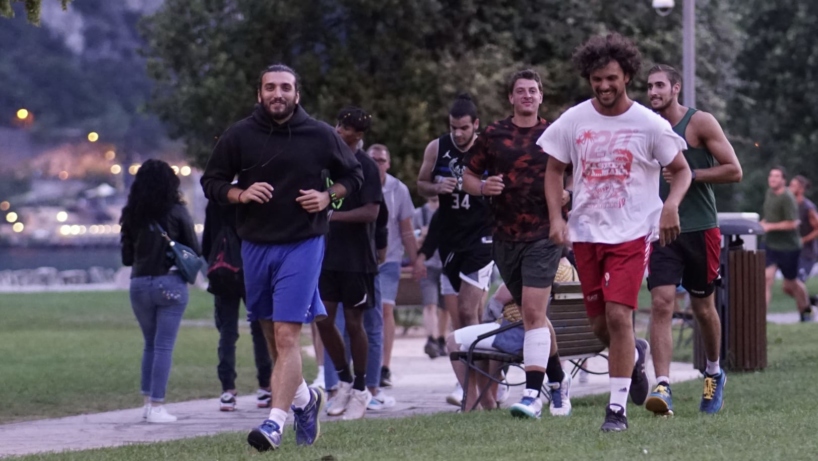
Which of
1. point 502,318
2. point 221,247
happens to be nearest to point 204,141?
point 221,247

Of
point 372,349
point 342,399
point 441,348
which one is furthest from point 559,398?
point 441,348

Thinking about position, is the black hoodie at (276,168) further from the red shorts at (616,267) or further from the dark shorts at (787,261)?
the dark shorts at (787,261)

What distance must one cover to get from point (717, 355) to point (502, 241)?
1533 millimetres

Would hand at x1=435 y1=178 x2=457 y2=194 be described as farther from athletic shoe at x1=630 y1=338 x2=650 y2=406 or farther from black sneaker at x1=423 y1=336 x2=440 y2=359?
black sneaker at x1=423 y1=336 x2=440 y2=359

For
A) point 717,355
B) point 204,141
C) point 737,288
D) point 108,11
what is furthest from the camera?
point 108,11

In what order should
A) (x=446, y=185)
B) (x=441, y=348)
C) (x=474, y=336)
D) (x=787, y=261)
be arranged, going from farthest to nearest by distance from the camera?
(x=787, y=261) → (x=441, y=348) → (x=446, y=185) → (x=474, y=336)

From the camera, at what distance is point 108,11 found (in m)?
139

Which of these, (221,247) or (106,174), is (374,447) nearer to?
(221,247)

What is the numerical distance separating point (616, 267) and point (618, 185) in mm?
439

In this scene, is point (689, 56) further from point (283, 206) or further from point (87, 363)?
point (283, 206)

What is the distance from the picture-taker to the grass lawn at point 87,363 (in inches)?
468

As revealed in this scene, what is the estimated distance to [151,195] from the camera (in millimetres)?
10500

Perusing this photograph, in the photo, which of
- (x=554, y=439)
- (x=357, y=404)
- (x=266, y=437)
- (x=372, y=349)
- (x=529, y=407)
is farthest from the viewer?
(x=372, y=349)

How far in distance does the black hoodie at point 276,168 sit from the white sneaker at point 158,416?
3.15 m
